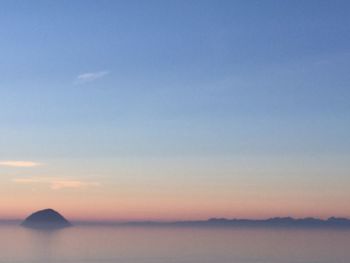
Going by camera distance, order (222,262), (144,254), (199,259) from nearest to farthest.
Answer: (222,262) < (199,259) < (144,254)

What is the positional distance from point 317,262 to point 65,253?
5014cm

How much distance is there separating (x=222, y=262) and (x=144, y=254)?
22.7 metres

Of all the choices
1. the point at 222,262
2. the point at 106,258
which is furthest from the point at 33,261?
the point at 222,262

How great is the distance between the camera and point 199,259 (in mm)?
103375

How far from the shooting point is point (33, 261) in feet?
336

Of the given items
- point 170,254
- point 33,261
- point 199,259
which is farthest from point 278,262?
point 33,261

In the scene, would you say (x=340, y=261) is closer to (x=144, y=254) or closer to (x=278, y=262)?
(x=278, y=262)

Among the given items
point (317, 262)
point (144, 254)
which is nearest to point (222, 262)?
point (317, 262)

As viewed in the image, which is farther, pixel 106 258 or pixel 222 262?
pixel 106 258

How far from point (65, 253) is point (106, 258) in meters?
19.2

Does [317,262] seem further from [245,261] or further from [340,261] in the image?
[245,261]

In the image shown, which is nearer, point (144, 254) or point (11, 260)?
point (11, 260)

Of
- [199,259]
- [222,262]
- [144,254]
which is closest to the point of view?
[222,262]

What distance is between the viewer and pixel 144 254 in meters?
115
